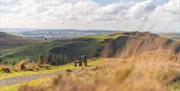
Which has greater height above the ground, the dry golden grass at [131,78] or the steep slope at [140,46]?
the steep slope at [140,46]

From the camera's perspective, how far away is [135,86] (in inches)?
275

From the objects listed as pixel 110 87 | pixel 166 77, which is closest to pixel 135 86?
pixel 110 87

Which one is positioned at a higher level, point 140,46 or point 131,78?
point 140,46

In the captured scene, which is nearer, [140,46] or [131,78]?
[131,78]

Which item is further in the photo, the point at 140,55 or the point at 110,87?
the point at 140,55

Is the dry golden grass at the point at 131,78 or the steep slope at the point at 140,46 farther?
the steep slope at the point at 140,46

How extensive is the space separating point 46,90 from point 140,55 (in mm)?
2520

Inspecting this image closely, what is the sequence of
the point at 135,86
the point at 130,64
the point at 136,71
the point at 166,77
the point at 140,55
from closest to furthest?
1. the point at 135,86
2. the point at 136,71
3. the point at 130,64
4. the point at 140,55
5. the point at 166,77

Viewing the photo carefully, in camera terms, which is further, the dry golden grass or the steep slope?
the steep slope

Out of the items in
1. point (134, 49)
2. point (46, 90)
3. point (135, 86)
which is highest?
point (134, 49)

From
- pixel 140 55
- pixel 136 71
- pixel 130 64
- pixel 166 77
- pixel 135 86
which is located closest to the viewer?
pixel 135 86

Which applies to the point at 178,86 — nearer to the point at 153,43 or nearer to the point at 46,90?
the point at 153,43

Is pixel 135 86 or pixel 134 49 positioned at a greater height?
pixel 134 49

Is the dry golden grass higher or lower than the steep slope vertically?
lower
